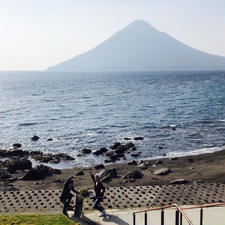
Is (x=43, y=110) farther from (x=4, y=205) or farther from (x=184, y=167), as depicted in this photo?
(x=4, y=205)

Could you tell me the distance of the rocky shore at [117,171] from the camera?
20.1 m

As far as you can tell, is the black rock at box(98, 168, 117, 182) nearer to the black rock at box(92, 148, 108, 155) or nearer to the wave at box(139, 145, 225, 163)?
the wave at box(139, 145, 225, 163)

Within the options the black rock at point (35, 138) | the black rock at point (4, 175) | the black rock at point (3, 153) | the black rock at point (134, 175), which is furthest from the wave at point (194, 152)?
the black rock at point (35, 138)

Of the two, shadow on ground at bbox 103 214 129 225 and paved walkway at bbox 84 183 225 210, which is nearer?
shadow on ground at bbox 103 214 129 225

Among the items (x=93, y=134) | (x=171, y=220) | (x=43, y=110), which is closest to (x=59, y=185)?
(x=171, y=220)

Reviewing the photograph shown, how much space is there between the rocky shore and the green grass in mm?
7581

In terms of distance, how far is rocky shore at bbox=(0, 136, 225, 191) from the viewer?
20.1 meters

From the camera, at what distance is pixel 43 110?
206ft

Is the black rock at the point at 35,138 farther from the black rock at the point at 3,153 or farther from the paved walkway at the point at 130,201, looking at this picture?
the paved walkway at the point at 130,201

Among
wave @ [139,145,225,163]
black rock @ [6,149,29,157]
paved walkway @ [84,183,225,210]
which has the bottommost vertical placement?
black rock @ [6,149,29,157]

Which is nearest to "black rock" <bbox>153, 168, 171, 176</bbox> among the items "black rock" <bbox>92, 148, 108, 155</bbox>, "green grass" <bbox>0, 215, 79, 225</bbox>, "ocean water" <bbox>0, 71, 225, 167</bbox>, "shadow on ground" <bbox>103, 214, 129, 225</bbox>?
"ocean water" <bbox>0, 71, 225, 167</bbox>

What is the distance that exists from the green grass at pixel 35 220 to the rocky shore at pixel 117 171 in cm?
758

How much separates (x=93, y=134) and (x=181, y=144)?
11.4 meters

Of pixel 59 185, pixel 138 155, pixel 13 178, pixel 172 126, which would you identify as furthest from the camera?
pixel 172 126
